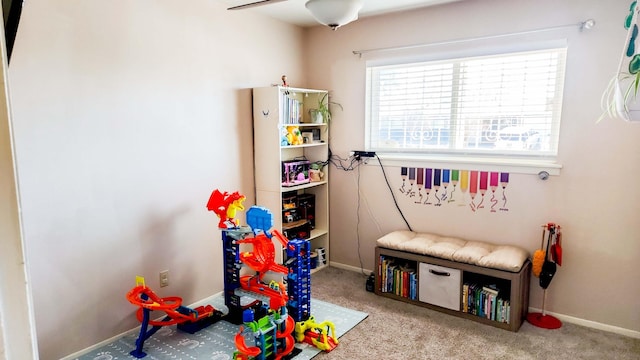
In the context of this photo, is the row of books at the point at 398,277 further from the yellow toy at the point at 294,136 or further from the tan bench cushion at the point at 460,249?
the yellow toy at the point at 294,136

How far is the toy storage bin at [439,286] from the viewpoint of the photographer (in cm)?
301

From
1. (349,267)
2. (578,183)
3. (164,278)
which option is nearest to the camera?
(578,183)

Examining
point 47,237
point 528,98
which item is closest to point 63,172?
point 47,237

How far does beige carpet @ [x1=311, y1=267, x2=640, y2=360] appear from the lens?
2531 millimetres

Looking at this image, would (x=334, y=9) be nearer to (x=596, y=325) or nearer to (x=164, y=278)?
(x=164, y=278)

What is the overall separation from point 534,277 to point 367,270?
57.1 inches

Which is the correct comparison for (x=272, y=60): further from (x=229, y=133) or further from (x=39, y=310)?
(x=39, y=310)

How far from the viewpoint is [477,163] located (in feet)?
10.4

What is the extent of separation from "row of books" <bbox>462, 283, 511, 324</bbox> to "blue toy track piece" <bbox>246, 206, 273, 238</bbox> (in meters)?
1.50

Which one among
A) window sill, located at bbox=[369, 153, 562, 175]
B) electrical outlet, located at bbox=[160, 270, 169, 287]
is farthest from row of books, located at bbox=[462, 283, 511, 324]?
electrical outlet, located at bbox=[160, 270, 169, 287]

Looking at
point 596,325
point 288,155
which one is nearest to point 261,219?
point 288,155

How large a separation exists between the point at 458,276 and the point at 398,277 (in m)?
0.48

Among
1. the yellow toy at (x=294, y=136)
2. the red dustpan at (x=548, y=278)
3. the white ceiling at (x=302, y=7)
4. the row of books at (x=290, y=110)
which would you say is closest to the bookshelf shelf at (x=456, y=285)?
the red dustpan at (x=548, y=278)

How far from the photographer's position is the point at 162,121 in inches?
111
